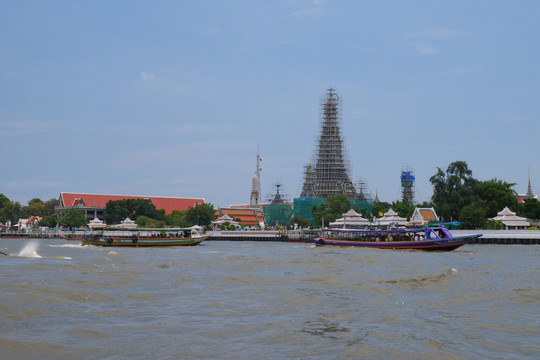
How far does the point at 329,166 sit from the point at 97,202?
1764 inches

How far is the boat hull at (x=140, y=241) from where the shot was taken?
5694 centimetres

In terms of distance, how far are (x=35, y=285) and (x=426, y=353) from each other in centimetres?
1163

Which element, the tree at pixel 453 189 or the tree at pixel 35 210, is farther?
the tree at pixel 35 210

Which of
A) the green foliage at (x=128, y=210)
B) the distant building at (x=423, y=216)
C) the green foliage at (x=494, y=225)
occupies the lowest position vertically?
the green foliage at (x=494, y=225)

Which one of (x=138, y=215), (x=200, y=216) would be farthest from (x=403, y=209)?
(x=138, y=215)

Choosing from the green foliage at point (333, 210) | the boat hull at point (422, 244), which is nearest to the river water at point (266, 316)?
the boat hull at point (422, 244)

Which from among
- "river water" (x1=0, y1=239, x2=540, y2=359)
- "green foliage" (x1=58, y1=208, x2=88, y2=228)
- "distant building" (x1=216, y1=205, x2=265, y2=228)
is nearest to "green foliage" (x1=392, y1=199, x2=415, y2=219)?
"distant building" (x1=216, y1=205, x2=265, y2=228)

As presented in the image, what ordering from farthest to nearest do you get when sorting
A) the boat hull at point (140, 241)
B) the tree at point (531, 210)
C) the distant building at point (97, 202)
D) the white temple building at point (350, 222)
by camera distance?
the distant building at point (97, 202), the white temple building at point (350, 222), the tree at point (531, 210), the boat hull at point (140, 241)

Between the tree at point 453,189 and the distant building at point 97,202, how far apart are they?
57.4 metres

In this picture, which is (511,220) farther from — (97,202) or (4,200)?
(4,200)

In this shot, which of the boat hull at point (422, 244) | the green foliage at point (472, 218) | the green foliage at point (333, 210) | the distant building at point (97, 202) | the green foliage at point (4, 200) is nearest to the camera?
the boat hull at point (422, 244)

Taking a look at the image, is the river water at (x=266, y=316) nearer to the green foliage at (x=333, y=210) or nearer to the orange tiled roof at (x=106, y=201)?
the green foliage at (x=333, y=210)

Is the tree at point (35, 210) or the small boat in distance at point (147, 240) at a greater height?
the tree at point (35, 210)

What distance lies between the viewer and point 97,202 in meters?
118
